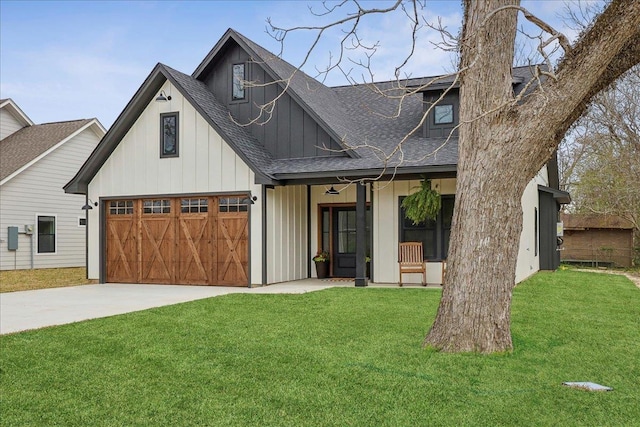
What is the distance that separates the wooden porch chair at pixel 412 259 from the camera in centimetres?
1276

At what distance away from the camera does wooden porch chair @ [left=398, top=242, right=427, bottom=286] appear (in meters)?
12.8

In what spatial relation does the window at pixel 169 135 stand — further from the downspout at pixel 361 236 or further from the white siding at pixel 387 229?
the white siding at pixel 387 229

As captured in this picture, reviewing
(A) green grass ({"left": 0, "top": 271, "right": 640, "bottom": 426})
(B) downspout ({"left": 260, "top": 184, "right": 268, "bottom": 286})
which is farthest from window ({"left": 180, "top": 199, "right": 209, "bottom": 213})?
(A) green grass ({"left": 0, "top": 271, "right": 640, "bottom": 426})

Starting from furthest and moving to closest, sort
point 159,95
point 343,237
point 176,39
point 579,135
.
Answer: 1. point 579,135
2. point 176,39
3. point 343,237
4. point 159,95

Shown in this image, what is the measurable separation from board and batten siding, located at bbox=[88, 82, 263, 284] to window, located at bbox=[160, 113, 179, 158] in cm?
11

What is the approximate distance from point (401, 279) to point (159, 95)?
7090 millimetres

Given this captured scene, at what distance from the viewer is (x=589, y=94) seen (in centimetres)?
598

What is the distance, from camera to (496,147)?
5.91 m

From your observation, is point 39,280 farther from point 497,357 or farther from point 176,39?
point 497,357

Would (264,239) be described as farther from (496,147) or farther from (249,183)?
(496,147)

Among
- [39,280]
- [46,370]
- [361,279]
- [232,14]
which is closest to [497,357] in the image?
[46,370]

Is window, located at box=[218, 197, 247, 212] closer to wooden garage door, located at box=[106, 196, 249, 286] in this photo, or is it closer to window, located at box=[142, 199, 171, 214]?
wooden garage door, located at box=[106, 196, 249, 286]

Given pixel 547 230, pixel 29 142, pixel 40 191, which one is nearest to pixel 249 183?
pixel 547 230

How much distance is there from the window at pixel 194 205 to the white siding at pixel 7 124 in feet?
42.6
